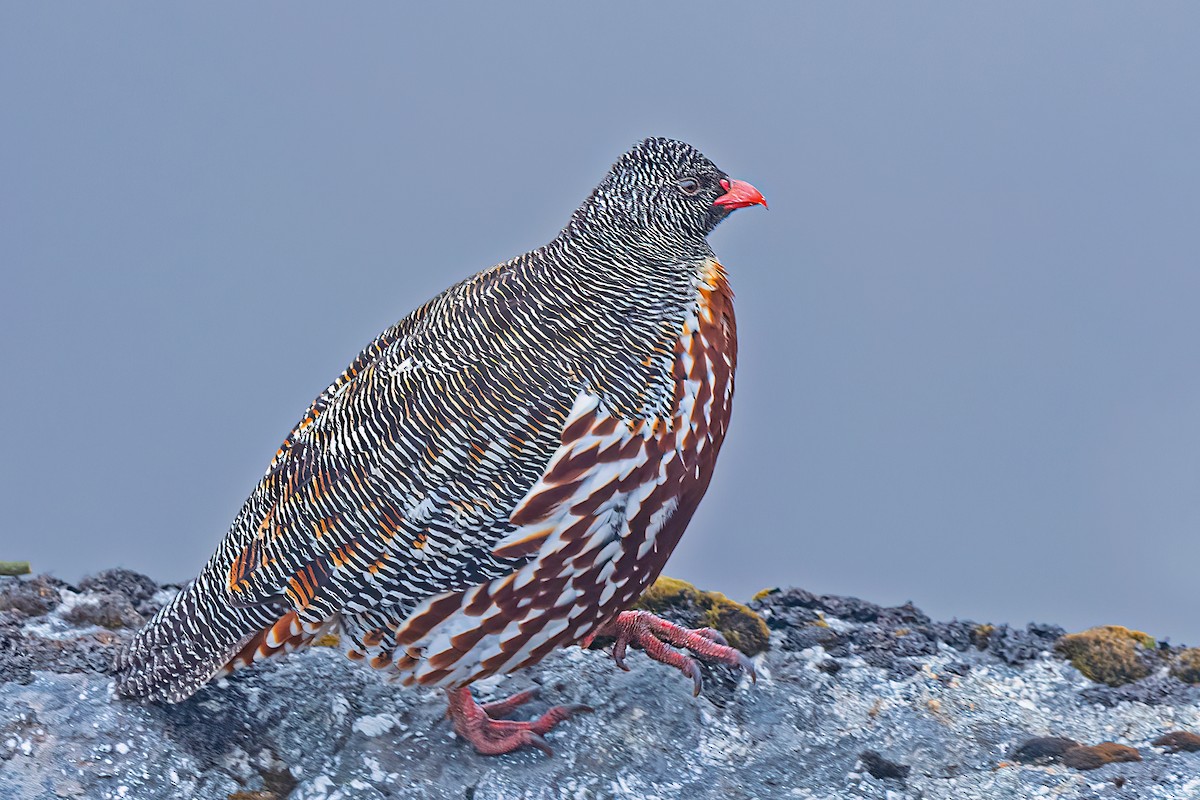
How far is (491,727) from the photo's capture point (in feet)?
20.3

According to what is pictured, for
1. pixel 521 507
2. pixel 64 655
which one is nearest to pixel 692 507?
pixel 521 507

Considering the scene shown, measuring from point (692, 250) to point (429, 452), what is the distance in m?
1.63

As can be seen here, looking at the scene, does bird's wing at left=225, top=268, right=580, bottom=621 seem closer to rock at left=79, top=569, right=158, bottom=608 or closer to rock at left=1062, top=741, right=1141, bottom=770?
rock at left=79, top=569, right=158, bottom=608

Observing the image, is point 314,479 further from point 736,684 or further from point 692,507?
point 736,684

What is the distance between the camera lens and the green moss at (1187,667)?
684 centimetres

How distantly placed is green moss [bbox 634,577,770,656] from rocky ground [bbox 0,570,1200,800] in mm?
14

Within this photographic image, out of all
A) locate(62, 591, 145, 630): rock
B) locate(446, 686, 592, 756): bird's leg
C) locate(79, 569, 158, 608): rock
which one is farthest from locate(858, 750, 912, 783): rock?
locate(79, 569, 158, 608): rock

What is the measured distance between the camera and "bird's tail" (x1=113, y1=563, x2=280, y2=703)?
5.93 m

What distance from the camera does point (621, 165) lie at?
19.8ft

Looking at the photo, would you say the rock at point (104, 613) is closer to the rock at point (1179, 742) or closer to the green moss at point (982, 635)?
the green moss at point (982, 635)

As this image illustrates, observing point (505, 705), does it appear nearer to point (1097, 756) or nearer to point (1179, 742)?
point (1097, 756)

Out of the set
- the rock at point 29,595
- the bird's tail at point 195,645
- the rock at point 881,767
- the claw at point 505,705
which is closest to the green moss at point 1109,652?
the rock at point 881,767

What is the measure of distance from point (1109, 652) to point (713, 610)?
226 centimetres

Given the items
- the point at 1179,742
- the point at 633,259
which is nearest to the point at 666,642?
the point at 633,259
